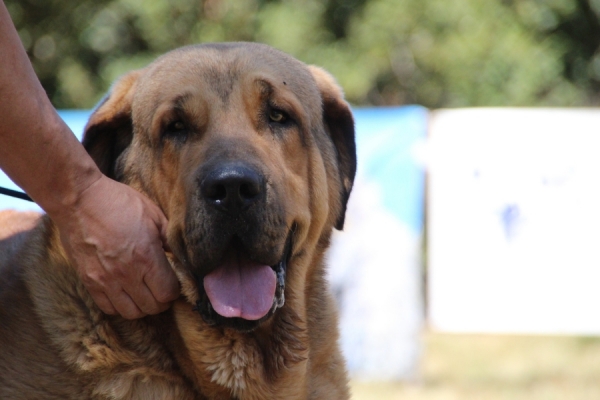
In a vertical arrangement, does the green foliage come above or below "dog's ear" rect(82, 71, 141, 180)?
below

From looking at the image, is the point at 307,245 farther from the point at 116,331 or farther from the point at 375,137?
the point at 375,137

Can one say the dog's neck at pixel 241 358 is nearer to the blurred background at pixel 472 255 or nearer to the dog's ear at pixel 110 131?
the dog's ear at pixel 110 131

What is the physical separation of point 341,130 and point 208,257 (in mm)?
1190

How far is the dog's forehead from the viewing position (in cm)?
332

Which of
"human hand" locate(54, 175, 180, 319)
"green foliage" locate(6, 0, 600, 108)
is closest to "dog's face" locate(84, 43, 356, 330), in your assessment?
"human hand" locate(54, 175, 180, 319)

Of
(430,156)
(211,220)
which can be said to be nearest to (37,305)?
(211,220)

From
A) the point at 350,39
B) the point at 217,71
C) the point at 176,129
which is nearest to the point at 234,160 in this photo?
the point at 176,129

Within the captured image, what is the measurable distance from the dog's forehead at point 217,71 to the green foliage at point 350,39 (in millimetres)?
9333

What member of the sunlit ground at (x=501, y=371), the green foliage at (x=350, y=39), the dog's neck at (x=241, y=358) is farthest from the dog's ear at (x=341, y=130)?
the green foliage at (x=350, y=39)

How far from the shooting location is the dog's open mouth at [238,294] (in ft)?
9.66

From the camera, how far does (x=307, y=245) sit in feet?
11.3

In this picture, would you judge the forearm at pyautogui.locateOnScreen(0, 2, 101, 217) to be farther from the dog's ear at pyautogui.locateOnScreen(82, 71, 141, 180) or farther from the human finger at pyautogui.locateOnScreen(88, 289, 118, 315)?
the dog's ear at pyautogui.locateOnScreen(82, 71, 141, 180)

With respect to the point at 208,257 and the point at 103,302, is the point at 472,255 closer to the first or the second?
the point at 208,257

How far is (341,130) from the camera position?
3.85 meters
